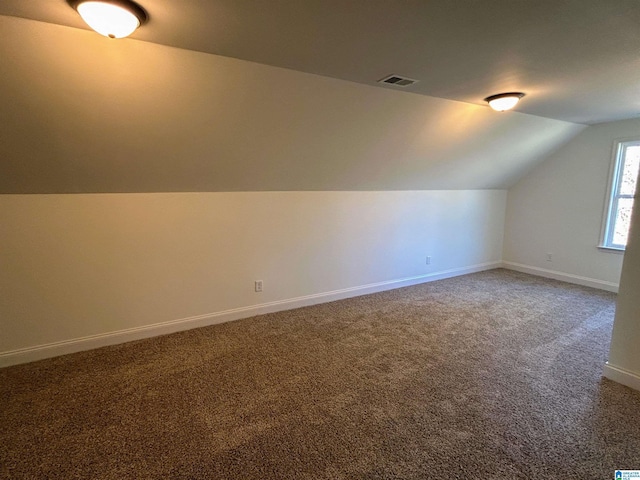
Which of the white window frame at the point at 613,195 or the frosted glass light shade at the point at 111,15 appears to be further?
the white window frame at the point at 613,195

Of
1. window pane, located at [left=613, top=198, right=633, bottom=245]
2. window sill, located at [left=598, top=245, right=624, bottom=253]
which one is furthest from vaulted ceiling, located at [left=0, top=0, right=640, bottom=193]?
window sill, located at [left=598, top=245, right=624, bottom=253]

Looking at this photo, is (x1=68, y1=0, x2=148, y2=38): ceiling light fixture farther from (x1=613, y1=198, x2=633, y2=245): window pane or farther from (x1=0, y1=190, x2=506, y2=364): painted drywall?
(x1=613, y1=198, x2=633, y2=245): window pane

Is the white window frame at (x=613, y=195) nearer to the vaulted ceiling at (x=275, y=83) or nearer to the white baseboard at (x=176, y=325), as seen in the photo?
the vaulted ceiling at (x=275, y=83)

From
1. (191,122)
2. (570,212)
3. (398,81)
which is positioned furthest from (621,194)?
(191,122)

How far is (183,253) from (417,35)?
255 cm

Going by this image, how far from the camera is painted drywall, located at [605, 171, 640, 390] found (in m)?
2.38

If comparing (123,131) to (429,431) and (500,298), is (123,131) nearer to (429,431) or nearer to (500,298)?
(429,431)

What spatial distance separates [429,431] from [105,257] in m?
2.76

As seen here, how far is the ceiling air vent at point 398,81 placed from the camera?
8.16ft

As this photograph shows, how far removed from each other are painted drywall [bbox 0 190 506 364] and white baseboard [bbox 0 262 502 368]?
23 mm

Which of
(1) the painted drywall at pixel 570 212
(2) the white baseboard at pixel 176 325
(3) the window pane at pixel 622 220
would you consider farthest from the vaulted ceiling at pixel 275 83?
(3) the window pane at pixel 622 220

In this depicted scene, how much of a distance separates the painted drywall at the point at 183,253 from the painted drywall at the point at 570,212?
72.2 inches

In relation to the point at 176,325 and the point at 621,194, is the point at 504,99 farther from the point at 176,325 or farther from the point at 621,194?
the point at 176,325

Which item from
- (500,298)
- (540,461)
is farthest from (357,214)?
(540,461)
